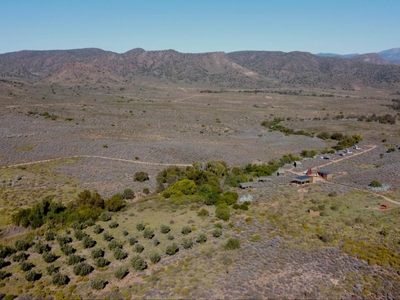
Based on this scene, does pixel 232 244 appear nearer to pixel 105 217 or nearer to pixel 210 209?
pixel 210 209

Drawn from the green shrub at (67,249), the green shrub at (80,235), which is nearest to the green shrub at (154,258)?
the green shrub at (67,249)

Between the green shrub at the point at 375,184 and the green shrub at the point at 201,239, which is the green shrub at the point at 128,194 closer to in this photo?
the green shrub at the point at 201,239

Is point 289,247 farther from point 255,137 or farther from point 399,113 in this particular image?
point 399,113

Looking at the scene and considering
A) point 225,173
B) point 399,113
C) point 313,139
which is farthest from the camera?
point 399,113

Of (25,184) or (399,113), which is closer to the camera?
(25,184)

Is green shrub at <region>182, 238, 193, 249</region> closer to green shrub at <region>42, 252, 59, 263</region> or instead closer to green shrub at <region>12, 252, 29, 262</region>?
green shrub at <region>42, 252, 59, 263</region>

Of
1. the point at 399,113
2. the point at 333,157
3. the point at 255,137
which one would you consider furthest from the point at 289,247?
the point at 399,113
